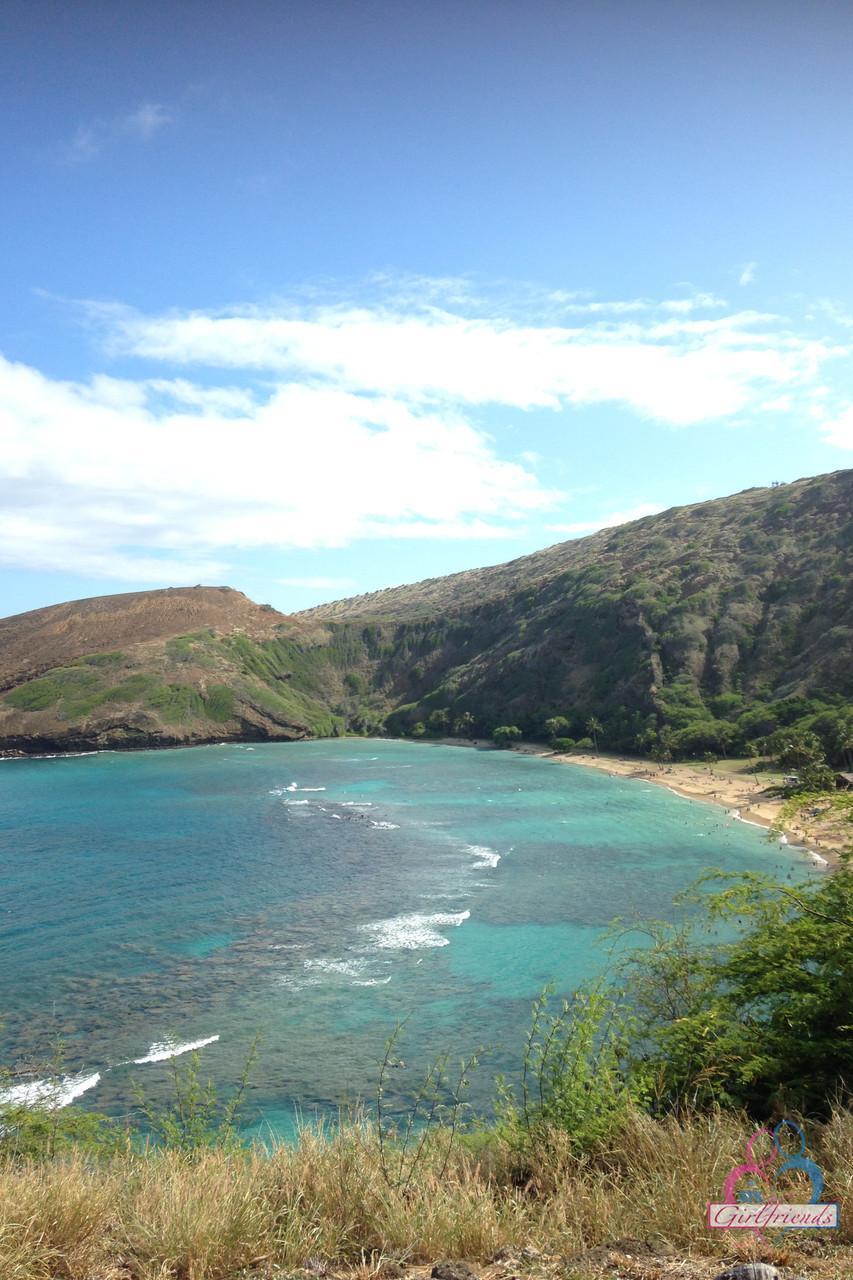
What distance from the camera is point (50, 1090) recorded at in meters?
21.7

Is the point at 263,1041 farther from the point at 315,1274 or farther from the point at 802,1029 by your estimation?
the point at 315,1274

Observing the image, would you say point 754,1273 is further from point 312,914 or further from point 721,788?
point 721,788

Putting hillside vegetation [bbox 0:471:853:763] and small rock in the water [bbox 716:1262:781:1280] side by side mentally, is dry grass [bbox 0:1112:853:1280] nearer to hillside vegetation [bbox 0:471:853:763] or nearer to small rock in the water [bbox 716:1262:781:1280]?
small rock in the water [bbox 716:1262:781:1280]

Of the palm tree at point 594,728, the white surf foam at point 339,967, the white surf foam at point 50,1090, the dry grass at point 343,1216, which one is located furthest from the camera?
the palm tree at point 594,728

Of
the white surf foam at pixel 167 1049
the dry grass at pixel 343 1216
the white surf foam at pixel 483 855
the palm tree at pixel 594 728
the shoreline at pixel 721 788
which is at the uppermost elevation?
the dry grass at pixel 343 1216

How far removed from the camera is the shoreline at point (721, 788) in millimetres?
52625

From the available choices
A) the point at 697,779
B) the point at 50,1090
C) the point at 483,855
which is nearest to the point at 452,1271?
the point at 50,1090

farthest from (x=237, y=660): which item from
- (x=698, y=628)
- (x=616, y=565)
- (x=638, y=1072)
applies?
(x=638, y=1072)

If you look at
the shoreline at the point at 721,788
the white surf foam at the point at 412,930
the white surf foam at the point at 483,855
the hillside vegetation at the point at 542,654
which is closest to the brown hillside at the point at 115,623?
the hillside vegetation at the point at 542,654

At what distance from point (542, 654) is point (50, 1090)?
370 feet

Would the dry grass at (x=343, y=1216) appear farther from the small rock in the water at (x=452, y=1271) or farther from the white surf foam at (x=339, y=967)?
the white surf foam at (x=339, y=967)

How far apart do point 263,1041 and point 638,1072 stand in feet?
56.8

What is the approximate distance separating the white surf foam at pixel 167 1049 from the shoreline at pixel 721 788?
111ft

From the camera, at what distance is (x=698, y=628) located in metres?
109
